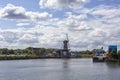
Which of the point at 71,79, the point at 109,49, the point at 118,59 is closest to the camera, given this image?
the point at 71,79

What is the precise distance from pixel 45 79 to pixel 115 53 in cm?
10015

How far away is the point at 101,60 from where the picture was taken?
162 meters

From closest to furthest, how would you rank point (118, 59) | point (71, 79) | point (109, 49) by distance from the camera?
point (71, 79) < point (118, 59) < point (109, 49)

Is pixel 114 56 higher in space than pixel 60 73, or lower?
higher

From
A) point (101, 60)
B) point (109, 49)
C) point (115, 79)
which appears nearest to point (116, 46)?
point (109, 49)

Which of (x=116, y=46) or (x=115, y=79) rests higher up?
(x=116, y=46)

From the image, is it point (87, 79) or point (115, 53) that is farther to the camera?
point (115, 53)

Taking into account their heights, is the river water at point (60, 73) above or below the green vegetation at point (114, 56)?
below

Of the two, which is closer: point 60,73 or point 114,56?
point 60,73

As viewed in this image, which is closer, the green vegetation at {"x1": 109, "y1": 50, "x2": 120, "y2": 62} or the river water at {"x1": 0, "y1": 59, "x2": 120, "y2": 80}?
the river water at {"x1": 0, "y1": 59, "x2": 120, "y2": 80}

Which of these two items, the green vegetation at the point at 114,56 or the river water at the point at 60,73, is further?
the green vegetation at the point at 114,56

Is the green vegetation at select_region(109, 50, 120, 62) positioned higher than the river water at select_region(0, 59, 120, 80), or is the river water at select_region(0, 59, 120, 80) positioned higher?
the green vegetation at select_region(109, 50, 120, 62)

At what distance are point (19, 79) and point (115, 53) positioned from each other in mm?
102114

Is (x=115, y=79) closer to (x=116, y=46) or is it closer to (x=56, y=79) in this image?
(x=56, y=79)
